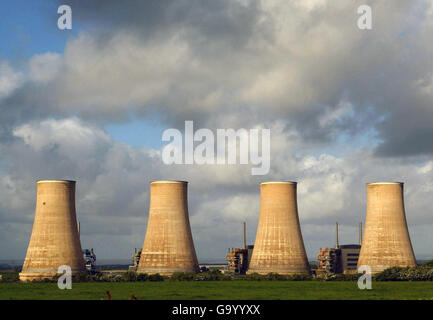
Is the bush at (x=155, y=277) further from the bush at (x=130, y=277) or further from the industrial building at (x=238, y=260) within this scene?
the industrial building at (x=238, y=260)

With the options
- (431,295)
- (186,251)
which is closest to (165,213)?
(186,251)

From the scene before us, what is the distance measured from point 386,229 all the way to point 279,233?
7.47m

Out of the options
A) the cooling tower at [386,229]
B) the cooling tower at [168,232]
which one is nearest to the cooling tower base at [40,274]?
the cooling tower at [168,232]

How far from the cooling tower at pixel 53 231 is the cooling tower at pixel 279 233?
1326 cm

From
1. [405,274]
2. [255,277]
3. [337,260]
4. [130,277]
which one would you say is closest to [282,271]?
[255,277]

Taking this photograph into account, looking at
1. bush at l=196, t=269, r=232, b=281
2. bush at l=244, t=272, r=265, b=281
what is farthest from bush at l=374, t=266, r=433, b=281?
bush at l=196, t=269, r=232, b=281

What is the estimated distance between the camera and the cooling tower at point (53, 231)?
46.8 m

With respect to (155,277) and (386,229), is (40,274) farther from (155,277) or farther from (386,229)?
(386,229)

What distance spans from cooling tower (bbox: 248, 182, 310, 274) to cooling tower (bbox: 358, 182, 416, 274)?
516 cm

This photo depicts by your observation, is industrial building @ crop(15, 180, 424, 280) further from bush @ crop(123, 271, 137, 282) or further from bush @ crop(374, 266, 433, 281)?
bush @ crop(374, 266, 433, 281)

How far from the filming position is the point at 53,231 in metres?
46.9

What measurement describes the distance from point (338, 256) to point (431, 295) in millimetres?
28803

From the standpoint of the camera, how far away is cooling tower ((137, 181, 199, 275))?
4794 centimetres
